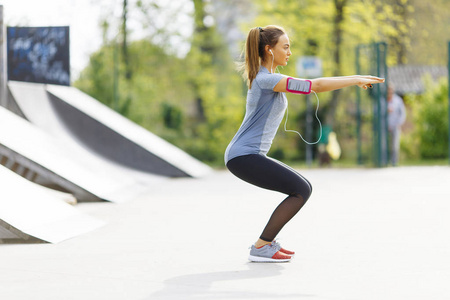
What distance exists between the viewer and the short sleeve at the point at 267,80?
217 inches

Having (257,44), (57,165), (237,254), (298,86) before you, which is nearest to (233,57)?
(57,165)

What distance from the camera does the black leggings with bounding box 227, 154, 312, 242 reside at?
18.4 feet

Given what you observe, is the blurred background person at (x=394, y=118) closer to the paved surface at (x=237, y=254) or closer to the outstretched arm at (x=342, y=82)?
the paved surface at (x=237, y=254)

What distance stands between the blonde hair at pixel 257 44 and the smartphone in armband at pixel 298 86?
Answer: 38 cm

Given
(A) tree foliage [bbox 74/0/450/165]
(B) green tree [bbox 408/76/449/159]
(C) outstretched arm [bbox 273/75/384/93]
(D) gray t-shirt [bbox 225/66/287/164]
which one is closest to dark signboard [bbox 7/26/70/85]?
(A) tree foliage [bbox 74/0/450/165]

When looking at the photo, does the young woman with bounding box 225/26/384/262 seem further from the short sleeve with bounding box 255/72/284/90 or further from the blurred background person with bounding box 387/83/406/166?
the blurred background person with bounding box 387/83/406/166

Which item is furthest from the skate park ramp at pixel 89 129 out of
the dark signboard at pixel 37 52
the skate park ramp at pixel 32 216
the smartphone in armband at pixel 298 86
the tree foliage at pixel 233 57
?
the smartphone in armband at pixel 298 86

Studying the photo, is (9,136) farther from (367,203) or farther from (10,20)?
(10,20)

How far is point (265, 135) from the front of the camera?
5637mm

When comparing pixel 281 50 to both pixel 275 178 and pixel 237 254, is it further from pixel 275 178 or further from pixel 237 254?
pixel 237 254

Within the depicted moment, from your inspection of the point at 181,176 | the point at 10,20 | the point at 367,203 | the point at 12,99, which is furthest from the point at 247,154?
the point at 10,20

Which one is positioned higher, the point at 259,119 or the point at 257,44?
the point at 257,44

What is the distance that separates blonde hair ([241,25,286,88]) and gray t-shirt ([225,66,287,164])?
0.10 m

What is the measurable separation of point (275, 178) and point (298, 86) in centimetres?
69
